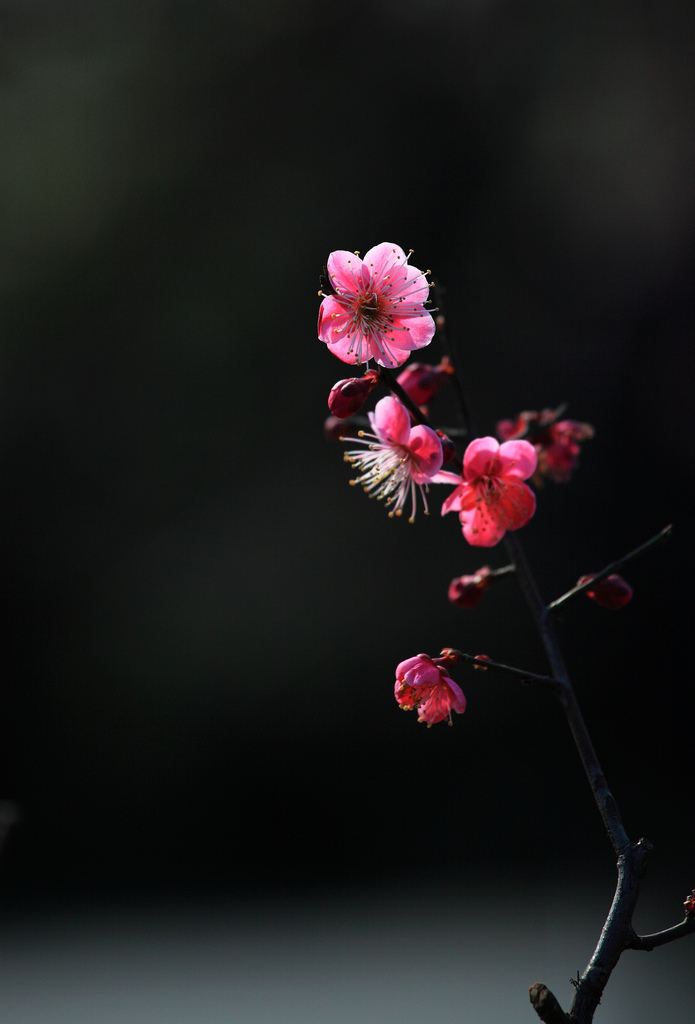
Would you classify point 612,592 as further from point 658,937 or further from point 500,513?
point 658,937

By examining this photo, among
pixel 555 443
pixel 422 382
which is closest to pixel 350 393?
pixel 422 382

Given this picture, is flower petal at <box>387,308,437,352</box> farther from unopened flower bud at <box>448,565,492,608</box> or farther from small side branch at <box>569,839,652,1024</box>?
small side branch at <box>569,839,652,1024</box>

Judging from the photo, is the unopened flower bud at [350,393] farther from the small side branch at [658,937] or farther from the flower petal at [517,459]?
the small side branch at [658,937]

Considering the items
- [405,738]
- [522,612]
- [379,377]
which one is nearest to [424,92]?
[522,612]

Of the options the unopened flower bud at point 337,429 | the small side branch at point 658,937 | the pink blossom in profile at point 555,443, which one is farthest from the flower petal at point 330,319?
the small side branch at point 658,937

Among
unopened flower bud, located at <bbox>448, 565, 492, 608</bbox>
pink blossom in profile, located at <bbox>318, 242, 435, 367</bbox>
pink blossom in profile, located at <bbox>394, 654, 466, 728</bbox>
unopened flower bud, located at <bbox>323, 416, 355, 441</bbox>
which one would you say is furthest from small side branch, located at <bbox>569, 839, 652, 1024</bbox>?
unopened flower bud, located at <bbox>323, 416, 355, 441</bbox>

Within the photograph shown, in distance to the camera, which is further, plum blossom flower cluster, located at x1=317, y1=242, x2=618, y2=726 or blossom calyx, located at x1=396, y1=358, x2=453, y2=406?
blossom calyx, located at x1=396, y1=358, x2=453, y2=406

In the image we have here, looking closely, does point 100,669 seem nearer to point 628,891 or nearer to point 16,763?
point 16,763
